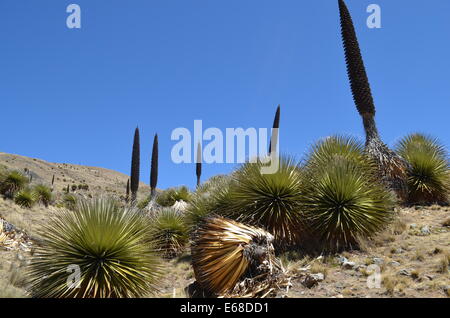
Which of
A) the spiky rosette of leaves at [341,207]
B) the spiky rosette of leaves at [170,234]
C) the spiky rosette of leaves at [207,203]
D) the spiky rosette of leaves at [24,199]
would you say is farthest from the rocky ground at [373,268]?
the spiky rosette of leaves at [24,199]

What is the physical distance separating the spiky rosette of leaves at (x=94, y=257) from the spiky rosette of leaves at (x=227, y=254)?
3.05 ft

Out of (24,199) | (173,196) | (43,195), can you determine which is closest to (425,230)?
(173,196)

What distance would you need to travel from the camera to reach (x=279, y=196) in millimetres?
8656

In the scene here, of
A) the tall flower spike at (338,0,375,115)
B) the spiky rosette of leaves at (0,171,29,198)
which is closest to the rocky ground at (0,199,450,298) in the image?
the tall flower spike at (338,0,375,115)

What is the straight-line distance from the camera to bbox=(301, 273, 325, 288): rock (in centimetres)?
660

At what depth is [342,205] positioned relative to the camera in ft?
27.7

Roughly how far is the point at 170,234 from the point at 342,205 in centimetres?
569

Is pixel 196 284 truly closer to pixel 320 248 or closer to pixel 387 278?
pixel 320 248

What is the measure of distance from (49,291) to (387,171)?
402 inches

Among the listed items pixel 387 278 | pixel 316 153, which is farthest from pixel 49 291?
pixel 316 153

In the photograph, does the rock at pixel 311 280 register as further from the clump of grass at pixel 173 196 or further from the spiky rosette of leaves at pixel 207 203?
the clump of grass at pixel 173 196

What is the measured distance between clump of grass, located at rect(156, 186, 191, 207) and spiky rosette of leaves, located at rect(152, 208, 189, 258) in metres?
7.14

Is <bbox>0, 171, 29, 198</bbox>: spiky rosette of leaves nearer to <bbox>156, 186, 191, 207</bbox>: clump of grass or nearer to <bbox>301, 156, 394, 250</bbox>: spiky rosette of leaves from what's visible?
<bbox>156, 186, 191, 207</bbox>: clump of grass

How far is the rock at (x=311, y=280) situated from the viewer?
21.6 ft
